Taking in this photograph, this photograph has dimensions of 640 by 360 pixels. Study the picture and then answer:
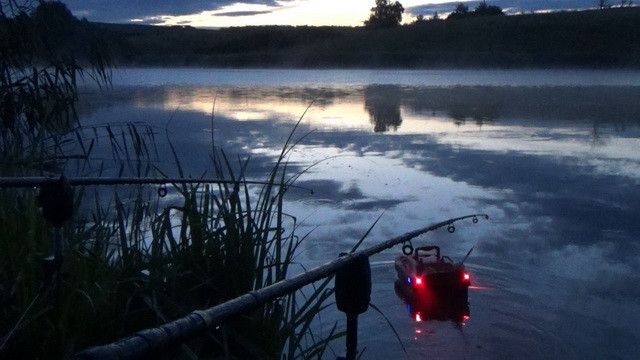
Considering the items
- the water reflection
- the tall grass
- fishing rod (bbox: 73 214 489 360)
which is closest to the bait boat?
the tall grass

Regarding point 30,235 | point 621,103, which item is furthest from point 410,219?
point 621,103

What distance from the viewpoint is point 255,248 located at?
367 cm

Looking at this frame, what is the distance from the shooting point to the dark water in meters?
6.27

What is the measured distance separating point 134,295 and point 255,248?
753 millimetres

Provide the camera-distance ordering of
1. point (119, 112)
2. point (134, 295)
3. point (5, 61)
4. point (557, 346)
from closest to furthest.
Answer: point (134, 295) < point (557, 346) < point (5, 61) < point (119, 112)

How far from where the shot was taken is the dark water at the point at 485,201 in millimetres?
6270

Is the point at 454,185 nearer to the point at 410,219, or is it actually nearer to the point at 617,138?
the point at 410,219

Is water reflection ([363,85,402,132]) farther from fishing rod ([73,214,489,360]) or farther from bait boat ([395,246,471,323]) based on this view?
fishing rod ([73,214,489,360])

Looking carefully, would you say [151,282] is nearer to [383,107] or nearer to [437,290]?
[437,290]

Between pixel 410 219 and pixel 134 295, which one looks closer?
A: pixel 134 295

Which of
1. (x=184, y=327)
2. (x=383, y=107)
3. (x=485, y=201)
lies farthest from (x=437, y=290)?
(x=383, y=107)

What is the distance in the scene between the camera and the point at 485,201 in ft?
33.2

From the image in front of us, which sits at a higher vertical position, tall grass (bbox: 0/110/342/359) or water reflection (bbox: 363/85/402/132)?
tall grass (bbox: 0/110/342/359)

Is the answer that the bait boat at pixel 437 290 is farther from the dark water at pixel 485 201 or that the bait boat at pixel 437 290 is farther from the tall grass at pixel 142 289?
the tall grass at pixel 142 289
